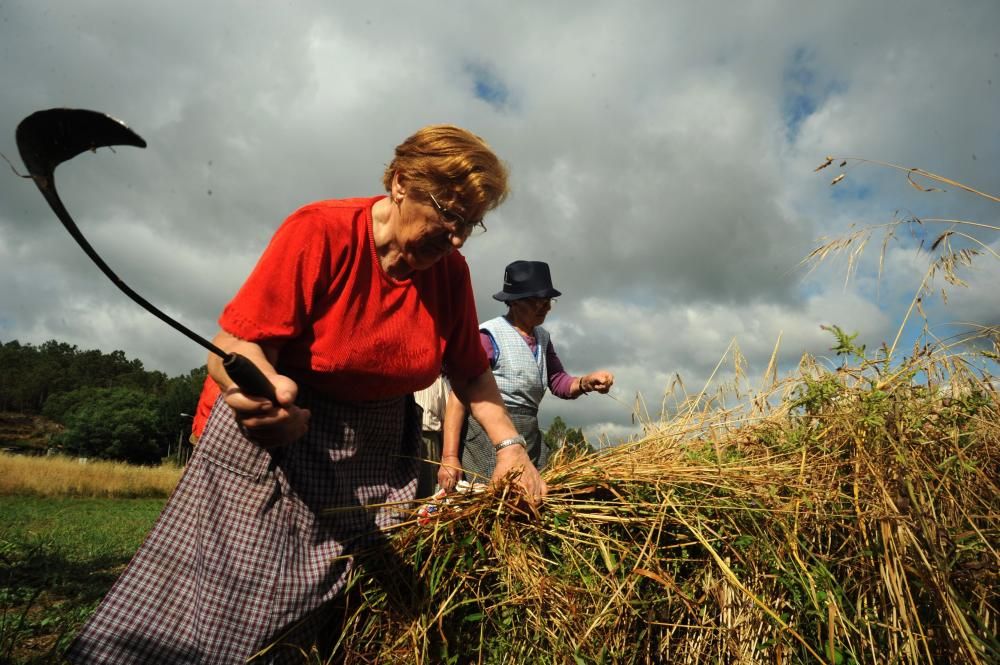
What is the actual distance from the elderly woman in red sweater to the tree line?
77228 mm

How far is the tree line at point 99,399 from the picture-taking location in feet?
253

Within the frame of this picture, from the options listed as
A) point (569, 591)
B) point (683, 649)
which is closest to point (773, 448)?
point (683, 649)

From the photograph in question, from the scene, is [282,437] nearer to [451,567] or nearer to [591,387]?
[451,567]

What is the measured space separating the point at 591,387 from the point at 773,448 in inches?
68.2

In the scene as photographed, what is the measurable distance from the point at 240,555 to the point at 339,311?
71 cm

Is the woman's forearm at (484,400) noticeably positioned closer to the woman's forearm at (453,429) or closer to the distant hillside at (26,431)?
the woman's forearm at (453,429)

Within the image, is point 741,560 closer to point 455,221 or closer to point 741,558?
point 741,558

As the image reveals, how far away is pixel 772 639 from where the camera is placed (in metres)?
1.52

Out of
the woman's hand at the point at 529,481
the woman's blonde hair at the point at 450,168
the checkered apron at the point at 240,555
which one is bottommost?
the checkered apron at the point at 240,555

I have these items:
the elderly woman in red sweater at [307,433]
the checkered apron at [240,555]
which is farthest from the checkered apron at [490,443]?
the checkered apron at [240,555]

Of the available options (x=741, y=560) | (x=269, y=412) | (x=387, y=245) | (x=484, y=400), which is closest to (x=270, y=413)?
(x=269, y=412)

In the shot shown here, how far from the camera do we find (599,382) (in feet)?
12.3

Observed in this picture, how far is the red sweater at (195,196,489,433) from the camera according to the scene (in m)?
1.58

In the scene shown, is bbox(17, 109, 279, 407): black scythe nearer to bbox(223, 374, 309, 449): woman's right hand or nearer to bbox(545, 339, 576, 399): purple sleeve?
bbox(223, 374, 309, 449): woman's right hand
